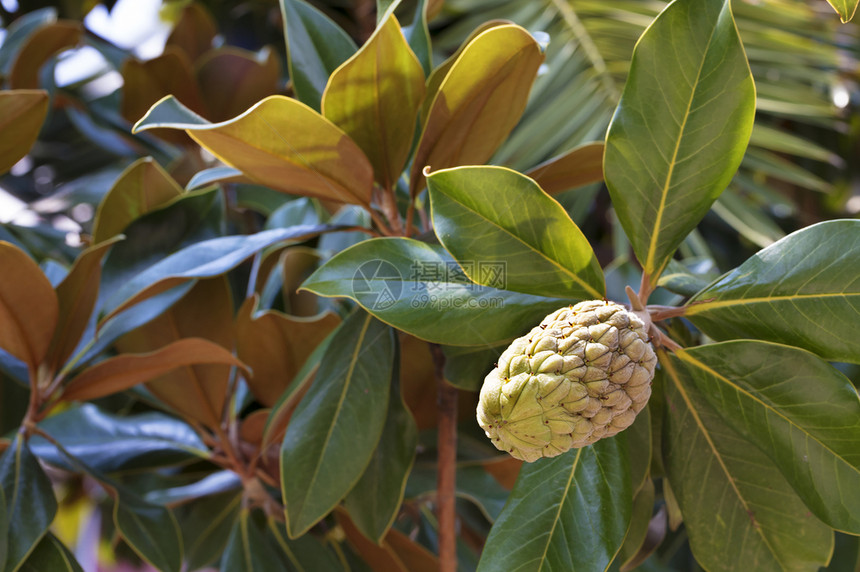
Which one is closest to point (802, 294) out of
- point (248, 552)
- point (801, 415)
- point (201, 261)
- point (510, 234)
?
point (801, 415)

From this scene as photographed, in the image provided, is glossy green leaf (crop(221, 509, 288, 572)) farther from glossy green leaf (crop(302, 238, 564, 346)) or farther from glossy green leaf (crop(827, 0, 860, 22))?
glossy green leaf (crop(827, 0, 860, 22))

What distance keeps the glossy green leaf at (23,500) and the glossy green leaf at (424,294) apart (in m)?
0.35

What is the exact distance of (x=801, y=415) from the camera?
47 centimetres

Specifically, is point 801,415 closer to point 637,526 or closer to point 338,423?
point 637,526

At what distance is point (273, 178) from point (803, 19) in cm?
121

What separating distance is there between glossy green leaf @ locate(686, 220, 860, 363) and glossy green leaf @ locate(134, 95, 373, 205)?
0.31 metres

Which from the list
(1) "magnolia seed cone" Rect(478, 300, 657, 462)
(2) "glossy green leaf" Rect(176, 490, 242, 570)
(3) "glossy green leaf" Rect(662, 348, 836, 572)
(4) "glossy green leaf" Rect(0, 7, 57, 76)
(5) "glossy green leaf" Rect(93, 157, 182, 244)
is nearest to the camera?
(1) "magnolia seed cone" Rect(478, 300, 657, 462)

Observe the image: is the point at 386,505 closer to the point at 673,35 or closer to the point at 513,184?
the point at 513,184

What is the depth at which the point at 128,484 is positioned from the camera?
3.04 ft

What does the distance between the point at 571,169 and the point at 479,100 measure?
0.11 meters

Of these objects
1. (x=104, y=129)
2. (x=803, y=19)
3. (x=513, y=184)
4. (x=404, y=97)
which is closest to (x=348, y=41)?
(x=404, y=97)

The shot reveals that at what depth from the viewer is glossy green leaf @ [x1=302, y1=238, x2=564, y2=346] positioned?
521 millimetres

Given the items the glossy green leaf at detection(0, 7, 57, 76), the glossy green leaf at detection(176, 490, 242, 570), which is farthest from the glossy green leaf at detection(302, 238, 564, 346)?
the glossy green leaf at detection(0, 7, 57, 76)

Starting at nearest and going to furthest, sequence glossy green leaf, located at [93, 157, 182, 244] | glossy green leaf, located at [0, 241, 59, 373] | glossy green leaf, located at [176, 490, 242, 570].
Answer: glossy green leaf, located at [0, 241, 59, 373], glossy green leaf, located at [93, 157, 182, 244], glossy green leaf, located at [176, 490, 242, 570]
